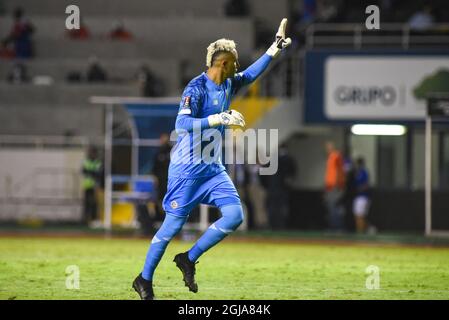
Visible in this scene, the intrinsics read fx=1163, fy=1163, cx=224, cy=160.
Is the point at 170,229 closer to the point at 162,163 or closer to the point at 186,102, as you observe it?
the point at 186,102

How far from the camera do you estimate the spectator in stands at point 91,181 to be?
2953cm

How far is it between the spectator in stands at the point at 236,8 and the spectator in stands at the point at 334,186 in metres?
9.39

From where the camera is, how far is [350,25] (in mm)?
29984

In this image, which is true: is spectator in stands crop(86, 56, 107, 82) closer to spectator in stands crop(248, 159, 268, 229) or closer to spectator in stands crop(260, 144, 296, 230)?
spectator in stands crop(248, 159, 268, 229)

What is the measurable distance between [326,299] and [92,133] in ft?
72.2

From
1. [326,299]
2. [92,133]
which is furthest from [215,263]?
[92,133]

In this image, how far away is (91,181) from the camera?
97.5 feet

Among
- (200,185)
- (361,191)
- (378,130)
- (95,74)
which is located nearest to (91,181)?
(95,74)

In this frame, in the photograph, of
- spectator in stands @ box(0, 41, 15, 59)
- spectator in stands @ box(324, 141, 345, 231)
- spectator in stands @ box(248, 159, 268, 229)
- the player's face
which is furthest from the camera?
spectator in stands @ box(0, 41, 15, 59)

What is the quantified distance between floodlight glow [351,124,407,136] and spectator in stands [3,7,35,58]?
11.1m

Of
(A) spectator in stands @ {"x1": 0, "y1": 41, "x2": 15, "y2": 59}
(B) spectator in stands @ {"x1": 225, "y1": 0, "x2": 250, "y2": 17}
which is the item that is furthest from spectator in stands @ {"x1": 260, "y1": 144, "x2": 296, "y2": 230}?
(A) spectator in stands @ {"x1": 0, "y1": 41, "x2": 15, "y2": 59}

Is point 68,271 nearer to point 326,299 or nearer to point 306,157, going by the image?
point 326,299

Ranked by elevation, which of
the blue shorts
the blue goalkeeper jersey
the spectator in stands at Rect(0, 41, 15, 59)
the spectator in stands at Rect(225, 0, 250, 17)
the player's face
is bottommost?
the blue shorts

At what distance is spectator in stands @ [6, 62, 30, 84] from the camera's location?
1359 inches
